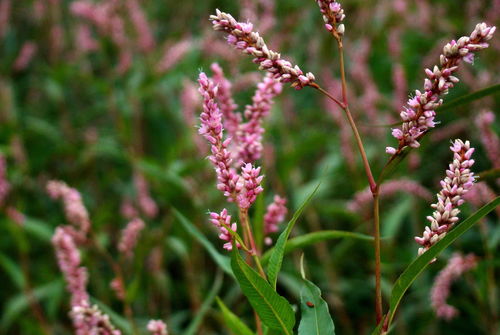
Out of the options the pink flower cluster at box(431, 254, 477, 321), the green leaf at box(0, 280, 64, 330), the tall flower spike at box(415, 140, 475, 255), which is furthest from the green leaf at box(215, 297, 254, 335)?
the green leaf at box(0, 280, 64, 330)

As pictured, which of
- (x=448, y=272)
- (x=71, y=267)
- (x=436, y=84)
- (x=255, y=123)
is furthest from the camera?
(x=448, y=272)

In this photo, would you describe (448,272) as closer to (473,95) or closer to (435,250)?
(473,95)

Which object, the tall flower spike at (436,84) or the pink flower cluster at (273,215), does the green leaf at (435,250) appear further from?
the pink flower cluster at (273,215)

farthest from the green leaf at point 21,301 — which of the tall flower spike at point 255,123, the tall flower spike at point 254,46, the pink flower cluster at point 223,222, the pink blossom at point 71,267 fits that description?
the tall flower spike at point 254,46

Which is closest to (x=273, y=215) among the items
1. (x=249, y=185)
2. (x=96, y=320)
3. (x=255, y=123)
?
(x=255, y=123)

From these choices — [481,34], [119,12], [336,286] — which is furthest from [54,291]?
[481,34]
